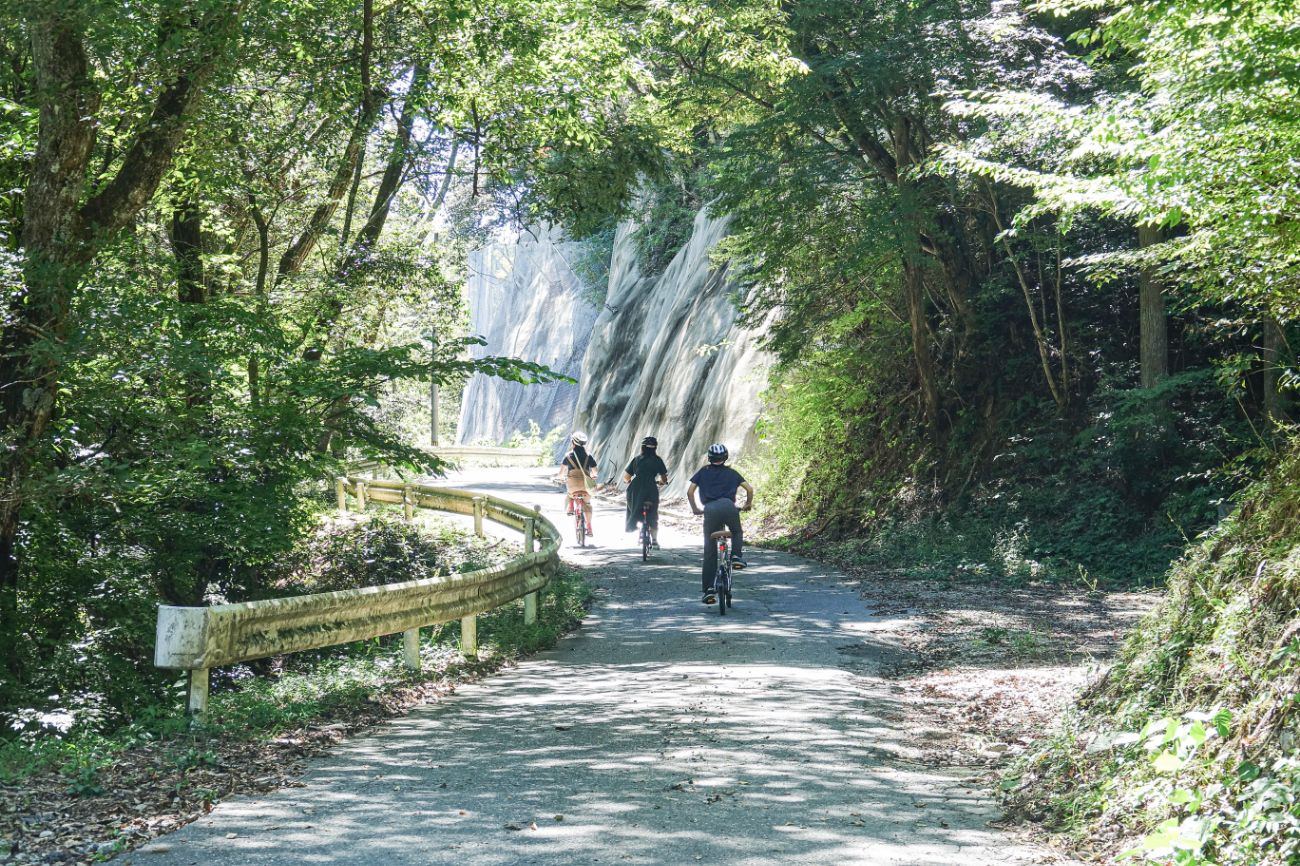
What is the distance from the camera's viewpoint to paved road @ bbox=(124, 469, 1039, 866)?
4.95 meters

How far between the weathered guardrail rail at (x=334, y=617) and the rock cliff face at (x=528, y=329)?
53170 millimetres

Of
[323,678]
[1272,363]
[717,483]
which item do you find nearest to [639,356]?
[1272,363]

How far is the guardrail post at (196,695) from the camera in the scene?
23.1 feet

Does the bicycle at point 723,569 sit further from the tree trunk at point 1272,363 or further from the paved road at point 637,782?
the tree trunk at point 1272,363

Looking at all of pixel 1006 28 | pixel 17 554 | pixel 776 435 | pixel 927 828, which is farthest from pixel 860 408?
pixel 927 828

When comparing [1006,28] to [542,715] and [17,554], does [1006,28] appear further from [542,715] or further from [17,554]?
[17,554]

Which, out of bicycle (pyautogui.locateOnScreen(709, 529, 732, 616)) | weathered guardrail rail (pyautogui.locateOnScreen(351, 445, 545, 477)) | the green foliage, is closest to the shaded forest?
the green foliage

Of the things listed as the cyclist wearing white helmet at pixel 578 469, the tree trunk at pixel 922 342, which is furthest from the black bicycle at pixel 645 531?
the tree trunk at pixel 922 342

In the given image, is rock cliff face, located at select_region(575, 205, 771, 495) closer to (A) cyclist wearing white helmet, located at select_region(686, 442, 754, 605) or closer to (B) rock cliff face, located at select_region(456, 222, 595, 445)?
(B) rock cliff face, located at select_region(456, 222, 595, 445)

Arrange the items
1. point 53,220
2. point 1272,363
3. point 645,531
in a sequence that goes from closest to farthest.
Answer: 1. point 53,220
2. point 1272,363
3. point 645,531

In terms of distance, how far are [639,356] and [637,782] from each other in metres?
42.9

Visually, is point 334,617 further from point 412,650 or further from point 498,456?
point 498,456

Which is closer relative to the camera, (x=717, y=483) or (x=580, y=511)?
(x=717, y=483)

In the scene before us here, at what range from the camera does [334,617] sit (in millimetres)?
8188
